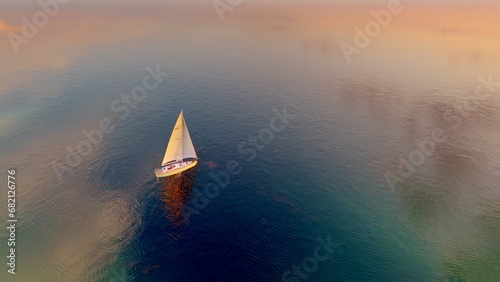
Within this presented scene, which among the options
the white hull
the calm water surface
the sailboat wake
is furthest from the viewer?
the white hull

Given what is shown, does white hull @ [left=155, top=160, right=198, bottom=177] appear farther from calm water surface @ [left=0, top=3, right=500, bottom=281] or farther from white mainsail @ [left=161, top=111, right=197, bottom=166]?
calm water surface @ [left=0, top=3, right=500, bottom=281]

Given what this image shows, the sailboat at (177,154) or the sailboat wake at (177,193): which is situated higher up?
the sailboat at (177,154)

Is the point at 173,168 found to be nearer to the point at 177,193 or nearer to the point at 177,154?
the point at 177,154

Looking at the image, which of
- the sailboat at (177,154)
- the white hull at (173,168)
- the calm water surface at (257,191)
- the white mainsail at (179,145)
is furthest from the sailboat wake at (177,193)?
the white mainsail at (179,145)

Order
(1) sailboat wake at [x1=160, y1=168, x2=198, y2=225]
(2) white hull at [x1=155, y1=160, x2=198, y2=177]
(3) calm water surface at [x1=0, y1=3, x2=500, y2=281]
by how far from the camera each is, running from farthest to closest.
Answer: (2) white hull at [x1=155, y1=160, x2=198, y2=177] → (1) sailboat wake at [x1=160, y1=168, x2=198, y2=225] → (3) calm water surface at [x1=0, y1=3, x2=500, y2=281]

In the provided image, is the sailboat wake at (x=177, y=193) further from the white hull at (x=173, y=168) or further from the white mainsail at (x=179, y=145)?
the white mainsail at (x=179, y=145)

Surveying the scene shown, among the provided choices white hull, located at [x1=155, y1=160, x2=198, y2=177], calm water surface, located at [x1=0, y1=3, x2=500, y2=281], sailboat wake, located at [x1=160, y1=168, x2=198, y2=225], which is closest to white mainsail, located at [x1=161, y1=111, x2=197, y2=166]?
white hull, located at [x1=155, y1=160, x2=198, y2=177]

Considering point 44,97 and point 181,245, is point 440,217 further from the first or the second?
point 44,97
